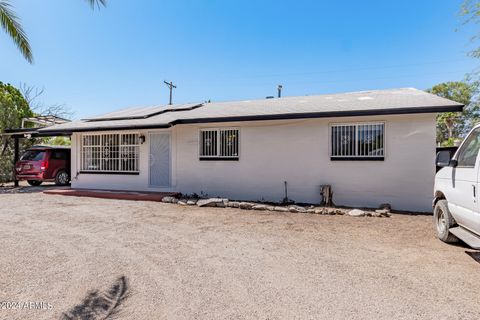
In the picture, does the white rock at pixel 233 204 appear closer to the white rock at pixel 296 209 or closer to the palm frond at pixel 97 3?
the white rock at pixel 296 209

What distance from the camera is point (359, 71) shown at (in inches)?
1001

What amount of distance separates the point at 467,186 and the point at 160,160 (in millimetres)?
9503

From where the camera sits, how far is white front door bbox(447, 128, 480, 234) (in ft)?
12.3

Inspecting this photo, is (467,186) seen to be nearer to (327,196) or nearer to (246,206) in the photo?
(327,196)

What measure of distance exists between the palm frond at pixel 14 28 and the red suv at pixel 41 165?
6504mm

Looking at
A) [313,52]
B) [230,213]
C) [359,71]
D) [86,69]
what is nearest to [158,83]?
[86,69]

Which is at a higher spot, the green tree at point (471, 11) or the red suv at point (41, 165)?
the green tree at point (471, 11)

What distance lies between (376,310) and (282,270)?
1324 millimetres

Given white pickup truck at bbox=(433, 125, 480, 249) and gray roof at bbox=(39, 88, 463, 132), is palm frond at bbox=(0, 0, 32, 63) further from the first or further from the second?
white pickup truck at bbox=(433, 125, 480, 249)

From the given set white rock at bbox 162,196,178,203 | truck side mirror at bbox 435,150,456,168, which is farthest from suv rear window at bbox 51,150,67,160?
truck side mirror at bbox 435,150,456,168

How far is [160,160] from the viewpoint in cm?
1099

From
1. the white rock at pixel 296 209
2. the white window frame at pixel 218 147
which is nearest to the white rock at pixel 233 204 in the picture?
the white rock at pixel 296 209

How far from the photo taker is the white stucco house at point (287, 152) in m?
7.84

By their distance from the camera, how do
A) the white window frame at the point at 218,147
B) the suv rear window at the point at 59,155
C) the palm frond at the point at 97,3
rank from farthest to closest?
the suv rear window at the point at 59,155
the white window frame at the point at 218,147
the palm frond at the point at 97,3
